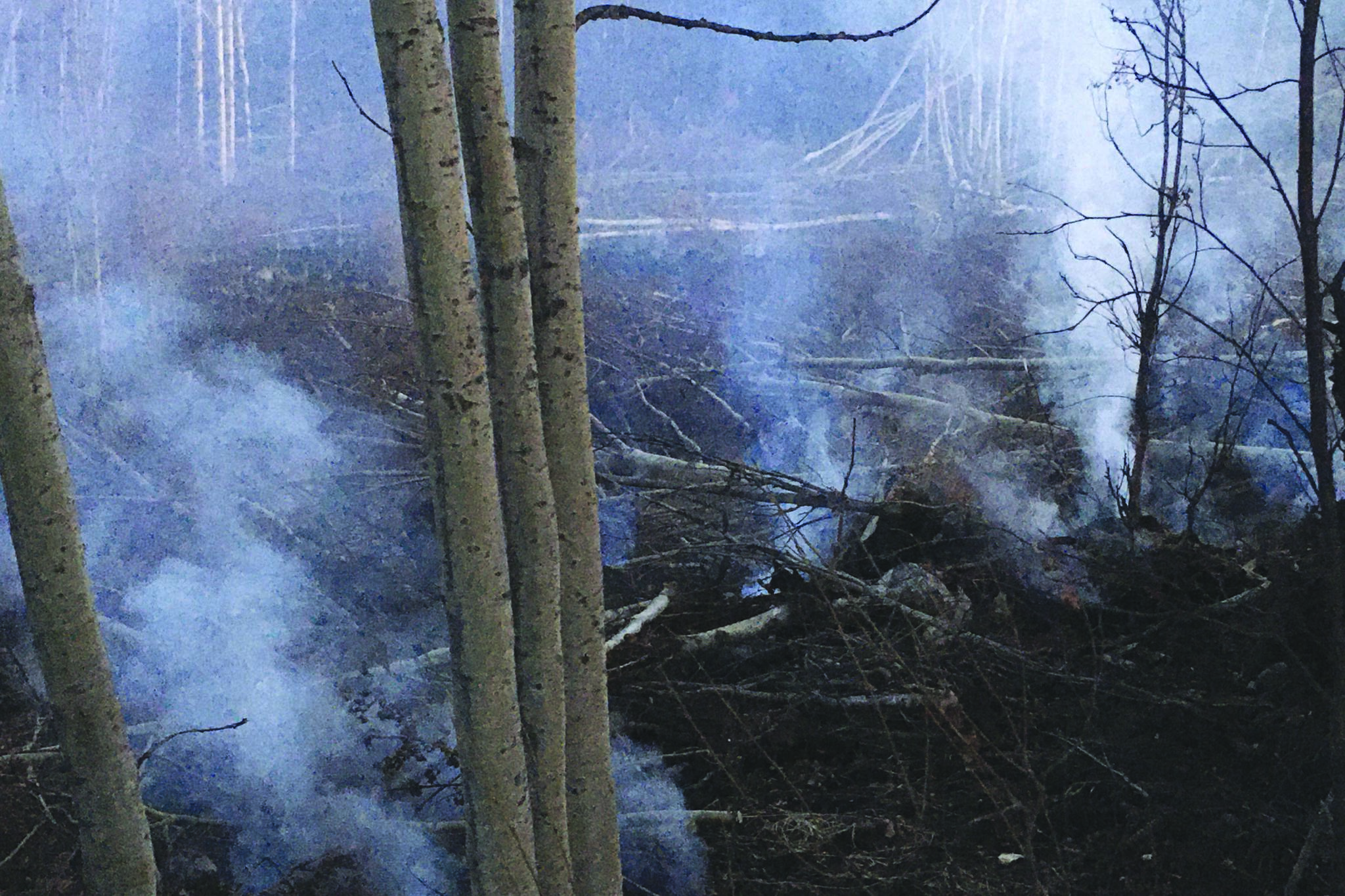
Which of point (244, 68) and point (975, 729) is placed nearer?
point (975, 729)

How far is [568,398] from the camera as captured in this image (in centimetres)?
218

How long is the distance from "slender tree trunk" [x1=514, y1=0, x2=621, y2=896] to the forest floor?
1.19 ft

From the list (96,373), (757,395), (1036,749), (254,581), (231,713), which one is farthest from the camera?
(757,395)

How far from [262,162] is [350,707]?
554 centimetres

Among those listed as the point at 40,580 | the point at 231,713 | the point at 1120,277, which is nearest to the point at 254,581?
the point at 231,713

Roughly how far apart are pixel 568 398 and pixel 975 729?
123 cm

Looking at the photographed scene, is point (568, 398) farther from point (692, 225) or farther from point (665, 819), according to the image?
point (692, 225)

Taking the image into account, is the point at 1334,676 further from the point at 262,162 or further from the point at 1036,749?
the point at 262,162

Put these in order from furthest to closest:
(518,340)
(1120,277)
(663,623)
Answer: (1120,277) → (663,623) → (518,340)

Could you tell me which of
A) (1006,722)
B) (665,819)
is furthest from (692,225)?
(665,819)

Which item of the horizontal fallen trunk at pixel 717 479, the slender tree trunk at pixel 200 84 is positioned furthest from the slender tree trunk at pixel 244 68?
the horizontal fallen trunk at pixel 717 479

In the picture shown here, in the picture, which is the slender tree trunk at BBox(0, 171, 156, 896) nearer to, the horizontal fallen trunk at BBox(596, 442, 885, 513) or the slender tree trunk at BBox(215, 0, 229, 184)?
the horizontal fallen trunk at BBox(596, 442, 885, 513)

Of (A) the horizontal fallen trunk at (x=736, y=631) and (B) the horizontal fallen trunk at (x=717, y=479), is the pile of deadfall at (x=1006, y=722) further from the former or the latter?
(B) the horizontal fallen trunk at (x=717, y=479)

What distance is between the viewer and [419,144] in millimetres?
1727
